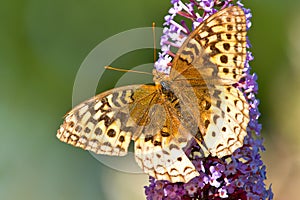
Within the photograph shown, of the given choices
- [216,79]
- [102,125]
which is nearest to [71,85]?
[102,125]

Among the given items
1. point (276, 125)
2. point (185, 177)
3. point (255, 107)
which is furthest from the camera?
point (276, 125)

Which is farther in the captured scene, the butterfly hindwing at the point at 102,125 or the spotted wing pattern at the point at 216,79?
the butterfly hindwing at the point at 102,125

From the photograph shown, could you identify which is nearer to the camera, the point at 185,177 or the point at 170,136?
the point at 185,177

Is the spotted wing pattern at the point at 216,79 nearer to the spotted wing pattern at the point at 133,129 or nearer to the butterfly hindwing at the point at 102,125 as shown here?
the spotted wing pattern at the point at 133,129

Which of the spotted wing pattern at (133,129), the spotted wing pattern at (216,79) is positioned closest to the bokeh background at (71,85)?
the spotted wing pattern at (133,129)

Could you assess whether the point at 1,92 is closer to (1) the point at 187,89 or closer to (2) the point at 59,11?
(2) the point at 59,11

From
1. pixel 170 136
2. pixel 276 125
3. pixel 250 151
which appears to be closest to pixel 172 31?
pixel 170 136

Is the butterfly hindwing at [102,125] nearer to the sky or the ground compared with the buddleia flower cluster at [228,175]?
nearer to the sky
